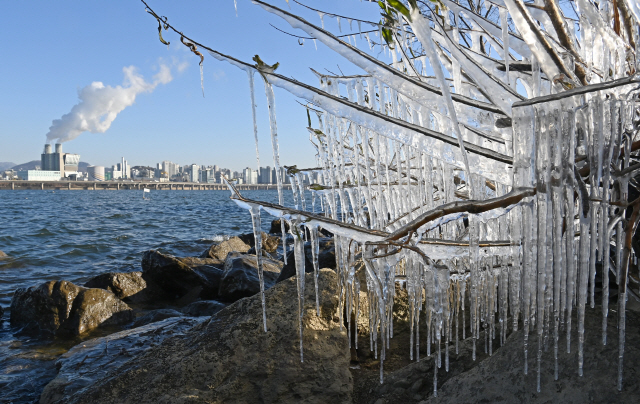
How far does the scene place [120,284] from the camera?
8578 millimetres

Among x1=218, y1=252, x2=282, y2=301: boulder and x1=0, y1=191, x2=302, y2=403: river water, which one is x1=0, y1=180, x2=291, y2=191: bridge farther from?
x1=218, y1=252, x2=282, y2=301: boulder

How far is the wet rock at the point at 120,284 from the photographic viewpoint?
8531mm

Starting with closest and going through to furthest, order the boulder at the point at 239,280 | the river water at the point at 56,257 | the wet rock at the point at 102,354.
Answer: the wet rock at the point at 102,354 → the river water at the point at 56,257 → the boulder at the point at 239,280

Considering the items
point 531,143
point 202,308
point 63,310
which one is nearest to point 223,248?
point 202,308

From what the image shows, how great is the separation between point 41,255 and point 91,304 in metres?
9.32

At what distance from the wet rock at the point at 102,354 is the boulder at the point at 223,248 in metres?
7.53

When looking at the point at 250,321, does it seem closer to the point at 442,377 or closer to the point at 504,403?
the point at 442,377

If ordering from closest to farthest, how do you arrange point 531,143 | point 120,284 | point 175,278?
point 531,143 < point 120,284 < point 175,278

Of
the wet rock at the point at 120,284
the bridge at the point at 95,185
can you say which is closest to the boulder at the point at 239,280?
the wet rock at the point at 120,284

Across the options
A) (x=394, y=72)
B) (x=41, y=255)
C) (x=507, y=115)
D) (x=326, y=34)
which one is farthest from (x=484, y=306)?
(x=41, y=255)

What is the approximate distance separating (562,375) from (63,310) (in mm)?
7412

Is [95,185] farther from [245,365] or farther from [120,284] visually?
[245,365]

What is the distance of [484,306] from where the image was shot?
3266mm

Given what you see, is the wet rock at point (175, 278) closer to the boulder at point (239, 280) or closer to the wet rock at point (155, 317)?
the boulder at point (239, 280)
